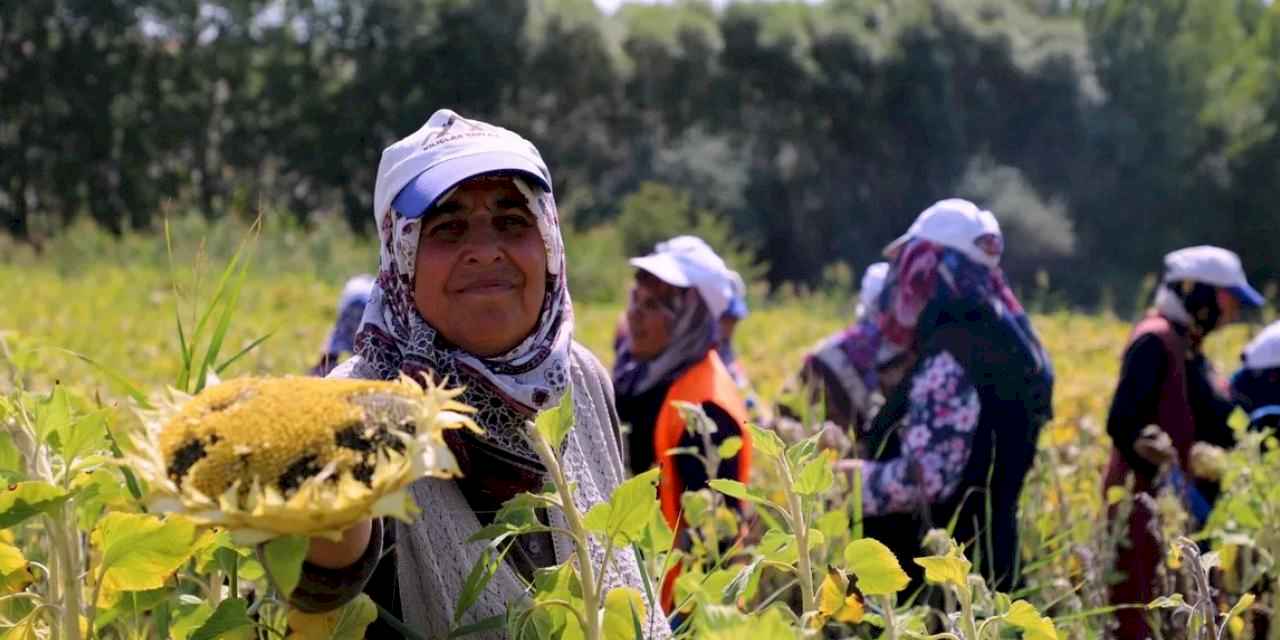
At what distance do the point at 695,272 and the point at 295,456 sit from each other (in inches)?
130

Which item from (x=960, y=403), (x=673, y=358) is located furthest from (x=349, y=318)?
(x=960, y=403)

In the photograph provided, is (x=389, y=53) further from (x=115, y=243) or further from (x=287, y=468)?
(x=287, y=468)

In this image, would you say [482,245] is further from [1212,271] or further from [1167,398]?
[1212,271]

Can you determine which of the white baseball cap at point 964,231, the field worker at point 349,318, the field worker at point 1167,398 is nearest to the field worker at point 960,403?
the white baseball cap at point 964,231

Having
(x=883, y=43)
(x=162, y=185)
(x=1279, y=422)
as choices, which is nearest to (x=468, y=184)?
(x=1279, y=422)

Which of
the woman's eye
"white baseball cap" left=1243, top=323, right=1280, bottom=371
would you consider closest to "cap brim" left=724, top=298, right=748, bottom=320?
"white baseball cap" left=1243, top=323, right=1280, bottom=371

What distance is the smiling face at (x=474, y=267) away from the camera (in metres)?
1.71

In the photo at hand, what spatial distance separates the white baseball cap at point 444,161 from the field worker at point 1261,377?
146 inches

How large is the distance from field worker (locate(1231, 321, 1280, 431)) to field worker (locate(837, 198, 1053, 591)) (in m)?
1.99

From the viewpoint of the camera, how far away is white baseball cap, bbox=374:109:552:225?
5.41 ft

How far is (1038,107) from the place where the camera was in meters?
31.9

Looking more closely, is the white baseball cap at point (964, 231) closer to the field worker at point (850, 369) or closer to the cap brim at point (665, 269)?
the cap brim at point (665, 269)

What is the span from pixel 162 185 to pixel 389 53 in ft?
16.9

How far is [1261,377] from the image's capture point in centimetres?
482
